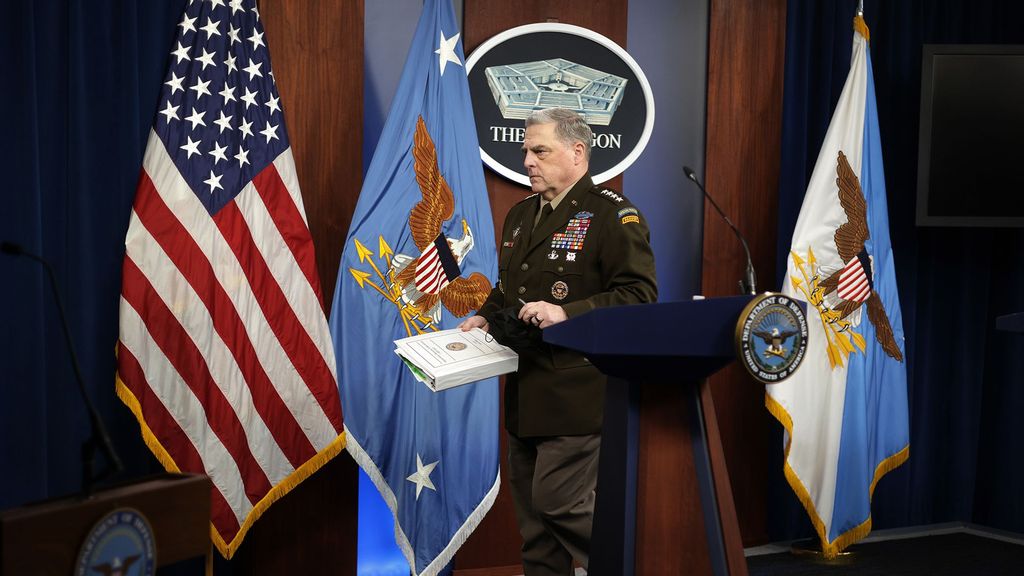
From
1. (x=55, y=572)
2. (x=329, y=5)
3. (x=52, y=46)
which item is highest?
(x=329, y=5)

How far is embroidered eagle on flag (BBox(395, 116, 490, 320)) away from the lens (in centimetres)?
291

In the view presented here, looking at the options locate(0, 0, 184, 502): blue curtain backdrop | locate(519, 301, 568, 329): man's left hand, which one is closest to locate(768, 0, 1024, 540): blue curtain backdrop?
locate(519, 301, 568, 329): man's left hand

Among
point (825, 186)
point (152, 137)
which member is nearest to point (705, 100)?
point (825, 186)

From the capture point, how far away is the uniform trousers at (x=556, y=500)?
2.25 m

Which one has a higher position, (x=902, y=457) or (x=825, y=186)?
(x=825, y=186)

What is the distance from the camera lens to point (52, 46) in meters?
2.56

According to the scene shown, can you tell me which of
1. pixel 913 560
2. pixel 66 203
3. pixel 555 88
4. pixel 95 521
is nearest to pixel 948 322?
pixel 913 560

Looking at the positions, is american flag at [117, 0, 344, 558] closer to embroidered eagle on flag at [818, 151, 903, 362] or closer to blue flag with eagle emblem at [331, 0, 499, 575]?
blue flag with eagle emblem at [331, 0, 499, 575]

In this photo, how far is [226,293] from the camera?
2680mm

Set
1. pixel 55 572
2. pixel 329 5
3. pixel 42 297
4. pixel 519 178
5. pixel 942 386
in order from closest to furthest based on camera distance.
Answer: pixel 55 572 → pixel 42 297 → pixel 329 5 → pixel 519 178 → pixel 942 386

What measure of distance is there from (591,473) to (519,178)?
4.51ft

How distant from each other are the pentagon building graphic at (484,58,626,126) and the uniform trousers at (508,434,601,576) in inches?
57.3

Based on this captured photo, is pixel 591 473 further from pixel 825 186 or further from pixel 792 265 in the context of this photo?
pixel 825 186

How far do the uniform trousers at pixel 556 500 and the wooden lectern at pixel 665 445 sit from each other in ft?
2.43
